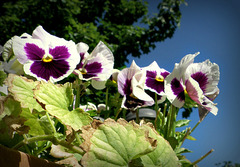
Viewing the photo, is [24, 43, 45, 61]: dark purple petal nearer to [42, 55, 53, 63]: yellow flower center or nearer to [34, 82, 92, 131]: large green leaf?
[42, 55, 53, 63]: yellow flower center

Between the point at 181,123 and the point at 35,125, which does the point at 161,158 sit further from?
the point at 181,123

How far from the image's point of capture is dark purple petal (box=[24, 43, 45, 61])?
49 cm

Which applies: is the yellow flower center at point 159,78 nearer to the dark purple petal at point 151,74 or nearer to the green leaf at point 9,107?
the dark purple petal at point 151,74

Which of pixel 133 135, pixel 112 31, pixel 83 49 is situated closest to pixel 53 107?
pixel 133 135

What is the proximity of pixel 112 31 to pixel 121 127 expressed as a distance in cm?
679

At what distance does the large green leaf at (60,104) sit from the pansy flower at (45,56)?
8 centimetres

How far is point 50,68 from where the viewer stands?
52 cm

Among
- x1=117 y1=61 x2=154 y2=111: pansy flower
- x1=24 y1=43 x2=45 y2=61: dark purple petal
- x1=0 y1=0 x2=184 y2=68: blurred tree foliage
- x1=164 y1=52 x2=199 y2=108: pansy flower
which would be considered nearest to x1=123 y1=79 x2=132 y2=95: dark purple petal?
x1=117 y1=61 x2=154 y2=111: pansy flower

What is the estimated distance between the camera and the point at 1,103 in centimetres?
33

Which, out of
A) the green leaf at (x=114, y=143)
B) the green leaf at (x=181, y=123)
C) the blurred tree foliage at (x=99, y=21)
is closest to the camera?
the green leaf at (x=114, y=143)

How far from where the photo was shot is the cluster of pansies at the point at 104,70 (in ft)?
1.64

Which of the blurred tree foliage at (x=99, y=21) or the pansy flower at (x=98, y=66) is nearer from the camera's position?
the pansy flower at (x=98, y=66)

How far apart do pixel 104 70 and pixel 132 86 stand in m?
0.10

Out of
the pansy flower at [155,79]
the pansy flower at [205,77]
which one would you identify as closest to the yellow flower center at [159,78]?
the pansy flower at [155,79]
